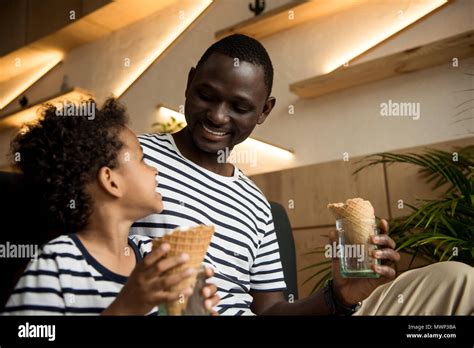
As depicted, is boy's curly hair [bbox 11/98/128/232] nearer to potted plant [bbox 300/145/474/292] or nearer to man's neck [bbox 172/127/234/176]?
man's neck [bbox 172/127/234/176]

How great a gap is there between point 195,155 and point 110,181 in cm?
39

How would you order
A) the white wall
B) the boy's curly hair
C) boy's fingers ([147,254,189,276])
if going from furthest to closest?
1. the white wall
2. the boy's curly hair
3. boy's fingers ([147,254,189,276])

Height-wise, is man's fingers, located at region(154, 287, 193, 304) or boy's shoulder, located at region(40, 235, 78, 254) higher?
boy's shoulder, located at region(40, 235, 78, 254)

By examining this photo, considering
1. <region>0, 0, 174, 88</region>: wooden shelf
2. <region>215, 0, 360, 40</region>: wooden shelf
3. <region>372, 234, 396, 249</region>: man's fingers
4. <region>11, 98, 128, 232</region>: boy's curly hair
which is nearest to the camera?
<region>11, 98, 128, 232</region>: boy's curly hair

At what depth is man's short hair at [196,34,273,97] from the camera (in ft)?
3.41

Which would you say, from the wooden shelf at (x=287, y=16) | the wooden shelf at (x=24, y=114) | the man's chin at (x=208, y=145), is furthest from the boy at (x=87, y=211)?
the wooden shelf at (x=287, y=16)

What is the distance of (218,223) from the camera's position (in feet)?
3.26

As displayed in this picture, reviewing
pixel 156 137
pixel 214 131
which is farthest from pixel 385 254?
pixel 156 137

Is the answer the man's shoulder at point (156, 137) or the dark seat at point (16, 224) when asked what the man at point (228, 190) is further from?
the dark seat at point (16, 224)

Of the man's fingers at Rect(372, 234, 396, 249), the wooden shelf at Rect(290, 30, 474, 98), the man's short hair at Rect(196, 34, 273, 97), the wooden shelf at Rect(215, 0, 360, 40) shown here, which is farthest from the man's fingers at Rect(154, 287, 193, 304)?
the wooden shelf at Rect(290, 30, 474, 98)

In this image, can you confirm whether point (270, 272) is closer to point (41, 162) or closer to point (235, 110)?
point (235, 110)
